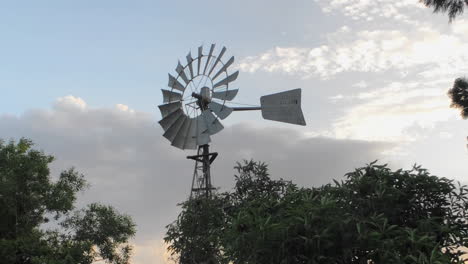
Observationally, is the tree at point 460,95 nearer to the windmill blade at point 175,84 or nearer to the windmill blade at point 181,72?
the windmill blade at point 181,72

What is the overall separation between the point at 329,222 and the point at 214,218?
565 cm

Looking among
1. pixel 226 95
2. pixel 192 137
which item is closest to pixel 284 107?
pixel 226 95

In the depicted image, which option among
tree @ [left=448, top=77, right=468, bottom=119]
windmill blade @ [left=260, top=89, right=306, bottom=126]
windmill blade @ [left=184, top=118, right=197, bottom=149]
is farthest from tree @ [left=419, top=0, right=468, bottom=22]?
windmill blade @ [left=184, top=118, right=197, bottom=149]

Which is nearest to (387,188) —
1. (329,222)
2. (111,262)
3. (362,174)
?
(362,174)

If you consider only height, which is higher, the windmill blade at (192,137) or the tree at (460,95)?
the windmill blade at (192,137)

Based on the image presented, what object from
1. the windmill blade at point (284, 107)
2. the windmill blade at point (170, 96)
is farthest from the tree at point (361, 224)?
the windmill blade at point (170, 96)

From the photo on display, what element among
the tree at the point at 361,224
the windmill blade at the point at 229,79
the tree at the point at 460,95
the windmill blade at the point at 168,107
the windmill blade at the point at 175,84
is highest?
the windmill blade at the point at 175,84

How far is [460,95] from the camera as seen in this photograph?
14281mm

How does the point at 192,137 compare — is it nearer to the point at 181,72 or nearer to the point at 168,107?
the point at 168,107

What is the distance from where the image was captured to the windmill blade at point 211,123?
19375 millimetres

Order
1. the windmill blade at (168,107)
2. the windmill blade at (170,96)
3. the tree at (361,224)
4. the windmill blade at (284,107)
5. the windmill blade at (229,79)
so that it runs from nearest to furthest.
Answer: the tree at (361,224), the windmill blade at (284,107), the windmill blade at (229,79), the windmill blade at (168,107), the windmill blade at (170,96)

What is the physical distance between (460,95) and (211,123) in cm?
882

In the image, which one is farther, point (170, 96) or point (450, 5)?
point (170, 96)

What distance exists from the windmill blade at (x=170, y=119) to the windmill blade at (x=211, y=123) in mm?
1595
